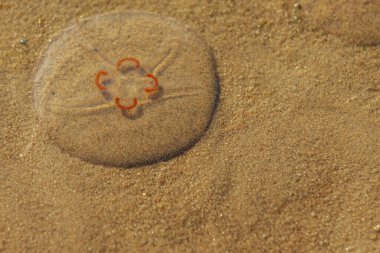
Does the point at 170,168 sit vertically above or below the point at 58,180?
below

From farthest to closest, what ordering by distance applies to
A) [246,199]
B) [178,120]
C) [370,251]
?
[178,120]
[246,199]
[370,251]

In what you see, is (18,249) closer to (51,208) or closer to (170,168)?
(51,208)

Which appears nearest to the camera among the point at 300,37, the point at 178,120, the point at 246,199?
the point at 246,199

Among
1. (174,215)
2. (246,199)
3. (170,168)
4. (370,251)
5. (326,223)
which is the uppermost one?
(170,168)

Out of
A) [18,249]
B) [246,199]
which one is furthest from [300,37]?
[18,249]

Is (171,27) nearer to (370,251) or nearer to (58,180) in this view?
(58,180)

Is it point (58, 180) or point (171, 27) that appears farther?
point (171, 27)
